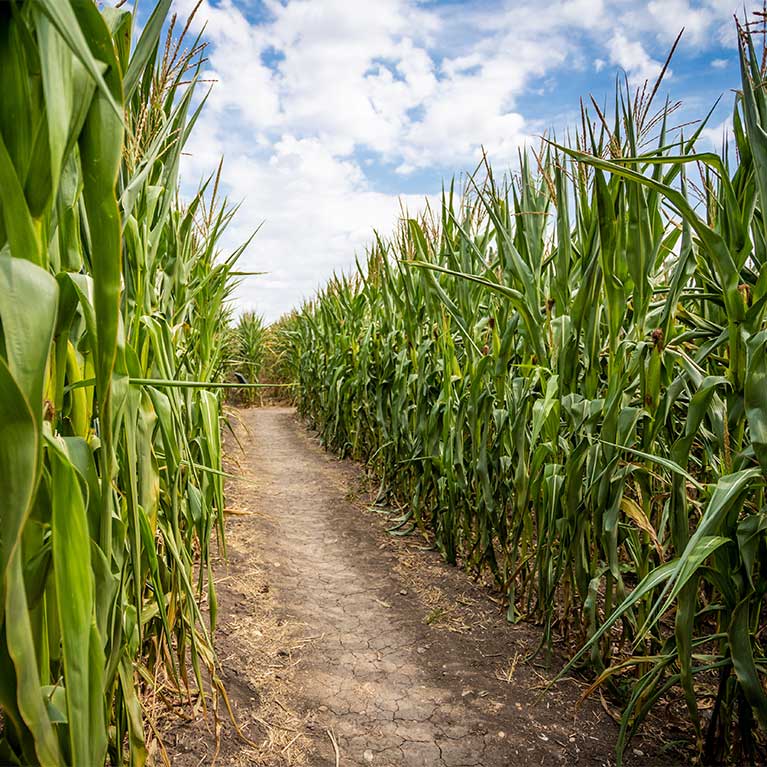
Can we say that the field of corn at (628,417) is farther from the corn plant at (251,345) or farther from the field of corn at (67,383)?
the corn plant at (251,345)

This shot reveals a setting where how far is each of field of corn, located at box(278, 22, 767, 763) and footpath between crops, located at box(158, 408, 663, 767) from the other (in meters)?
Result: 0.16

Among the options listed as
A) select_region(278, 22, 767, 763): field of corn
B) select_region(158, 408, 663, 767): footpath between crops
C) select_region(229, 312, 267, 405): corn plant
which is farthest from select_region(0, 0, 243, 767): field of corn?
select_region(229, 312, 267, 405): corn plant

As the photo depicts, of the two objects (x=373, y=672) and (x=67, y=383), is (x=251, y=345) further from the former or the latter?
(x=67, y=383)

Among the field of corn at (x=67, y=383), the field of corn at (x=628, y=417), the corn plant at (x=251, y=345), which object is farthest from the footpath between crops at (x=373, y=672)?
the corn plant at (x=251, y=345)

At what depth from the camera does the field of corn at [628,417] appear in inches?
48.6

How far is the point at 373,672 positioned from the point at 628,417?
137cm

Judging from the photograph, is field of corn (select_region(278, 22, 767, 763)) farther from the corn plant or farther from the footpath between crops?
the corn plant

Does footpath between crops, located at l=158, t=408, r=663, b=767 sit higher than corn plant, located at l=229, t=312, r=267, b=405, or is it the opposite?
corn plant, located at l=229, t=312, r=267, b=405

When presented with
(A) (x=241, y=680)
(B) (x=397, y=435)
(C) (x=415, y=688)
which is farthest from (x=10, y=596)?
(B) (x=397, y=435)

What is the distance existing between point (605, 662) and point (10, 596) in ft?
6.28

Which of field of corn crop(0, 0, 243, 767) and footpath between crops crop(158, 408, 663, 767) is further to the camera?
footpath between crops crop(158, 408, 663, 767)

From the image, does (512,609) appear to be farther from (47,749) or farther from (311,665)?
(47,749)

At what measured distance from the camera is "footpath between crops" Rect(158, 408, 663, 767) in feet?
5.48

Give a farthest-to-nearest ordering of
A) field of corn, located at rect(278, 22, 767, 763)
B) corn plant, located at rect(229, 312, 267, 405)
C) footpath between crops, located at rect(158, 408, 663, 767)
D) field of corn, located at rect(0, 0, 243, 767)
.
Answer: corn plant, located at rect(229, 312, 267, 405), footpath between crops, located at rect(158, 408, 663, 767), field of corn, located at rect(278, 22, 767, 763), field of corn, located at rect(0, 0, 243, 767)
